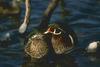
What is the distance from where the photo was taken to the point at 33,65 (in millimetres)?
13305

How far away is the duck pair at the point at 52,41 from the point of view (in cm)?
1342

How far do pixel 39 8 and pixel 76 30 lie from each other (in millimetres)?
2127

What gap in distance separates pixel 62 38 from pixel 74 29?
1346mm

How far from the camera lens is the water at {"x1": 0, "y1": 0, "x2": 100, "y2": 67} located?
1337cm

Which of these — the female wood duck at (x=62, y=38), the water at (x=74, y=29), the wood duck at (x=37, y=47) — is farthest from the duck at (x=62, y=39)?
the wood duck at (x=37, y=47)

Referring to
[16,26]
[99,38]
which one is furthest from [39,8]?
[99,38]

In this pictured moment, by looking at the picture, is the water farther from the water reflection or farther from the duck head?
the duck head

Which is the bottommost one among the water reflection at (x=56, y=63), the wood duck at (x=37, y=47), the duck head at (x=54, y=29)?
the water reflection at (x=56, y=63)

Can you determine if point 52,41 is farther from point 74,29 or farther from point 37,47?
point 74,29

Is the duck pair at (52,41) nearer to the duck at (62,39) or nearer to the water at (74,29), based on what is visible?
the duck at (62,39)

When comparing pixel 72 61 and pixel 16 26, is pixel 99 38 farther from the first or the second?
pixel 16 26

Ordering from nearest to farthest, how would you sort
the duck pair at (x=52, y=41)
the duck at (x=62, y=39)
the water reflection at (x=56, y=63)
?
the water reflection at (x=56, y=63) → the duck pair at (x=52, y=41) → the duck at (x=62, y=39)

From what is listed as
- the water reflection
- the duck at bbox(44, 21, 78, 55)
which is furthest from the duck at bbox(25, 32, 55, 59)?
the duck at bbox(44, 21, 78, 55)

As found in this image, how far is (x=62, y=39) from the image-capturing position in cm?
1388
